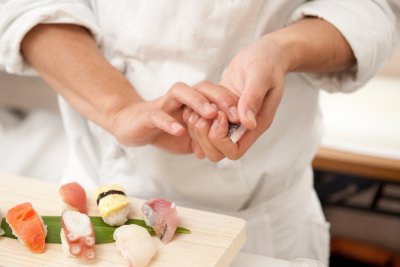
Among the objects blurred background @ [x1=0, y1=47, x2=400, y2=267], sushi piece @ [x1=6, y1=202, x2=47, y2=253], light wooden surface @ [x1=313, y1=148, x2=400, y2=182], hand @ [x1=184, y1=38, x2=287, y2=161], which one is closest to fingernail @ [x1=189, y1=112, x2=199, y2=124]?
hand @ [x1=184, y1=38, x2=287, y2=161]

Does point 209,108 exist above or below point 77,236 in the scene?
above

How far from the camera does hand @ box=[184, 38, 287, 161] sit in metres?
0.63

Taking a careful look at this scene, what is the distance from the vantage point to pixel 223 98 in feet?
2.12

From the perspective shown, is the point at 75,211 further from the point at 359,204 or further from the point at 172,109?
the point at 359,204

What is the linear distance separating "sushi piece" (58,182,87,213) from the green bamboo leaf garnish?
0.02 metres

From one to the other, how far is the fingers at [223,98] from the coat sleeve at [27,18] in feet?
0.91

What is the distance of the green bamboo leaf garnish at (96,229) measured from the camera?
62cm

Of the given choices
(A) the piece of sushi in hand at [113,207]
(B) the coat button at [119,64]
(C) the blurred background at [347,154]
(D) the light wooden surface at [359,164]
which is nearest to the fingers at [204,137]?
(A) the piece of sushi in hand at [113,207]

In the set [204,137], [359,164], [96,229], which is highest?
[204,137]

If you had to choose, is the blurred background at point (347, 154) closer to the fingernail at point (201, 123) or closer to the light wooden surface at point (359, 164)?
the light wooden surface at point (359, 164)

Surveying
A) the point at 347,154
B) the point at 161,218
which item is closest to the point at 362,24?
the point at 161,218

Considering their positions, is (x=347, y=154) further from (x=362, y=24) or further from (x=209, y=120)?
(x=209, y=120)

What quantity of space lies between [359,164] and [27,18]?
950 mm

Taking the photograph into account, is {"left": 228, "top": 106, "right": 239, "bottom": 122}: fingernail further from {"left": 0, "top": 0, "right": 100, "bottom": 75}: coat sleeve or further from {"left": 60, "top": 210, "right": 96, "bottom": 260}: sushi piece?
{"left": 0, "top": 0, "right": 100, "bottom": 75}: coat sleeve
